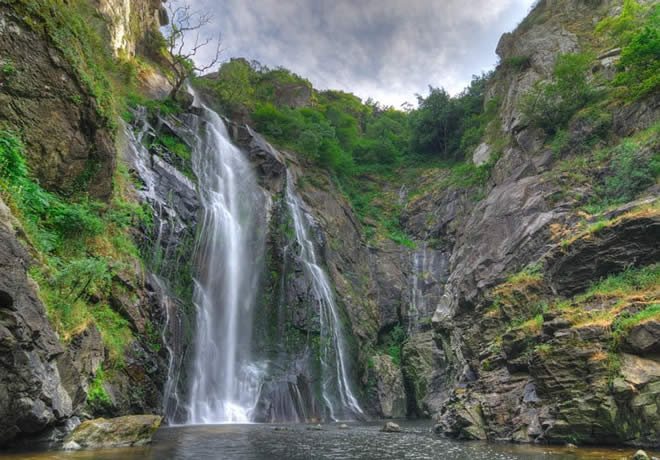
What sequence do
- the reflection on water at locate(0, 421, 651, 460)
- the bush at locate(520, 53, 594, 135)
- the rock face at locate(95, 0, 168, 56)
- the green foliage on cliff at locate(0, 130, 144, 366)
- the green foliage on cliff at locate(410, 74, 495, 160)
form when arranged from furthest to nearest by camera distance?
the green foliage on cliff at locate(410, 74, 495, 160) → the rock face at locate(95, 0, 168, 56) → the bush at locate(520, 53, 594, 135) → the green foliage on cliff at locate(0, 130, 144, 366) → the reflection on water at locate(0, 421, 651, 460)

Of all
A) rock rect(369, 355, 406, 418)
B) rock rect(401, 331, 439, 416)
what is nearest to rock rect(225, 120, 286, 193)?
rock rect(369, 355, 406, 418)

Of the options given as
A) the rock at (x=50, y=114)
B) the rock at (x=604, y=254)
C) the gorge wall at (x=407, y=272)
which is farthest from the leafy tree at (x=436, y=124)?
the rock at (x=50, y=114)

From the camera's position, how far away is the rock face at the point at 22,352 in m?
5.77

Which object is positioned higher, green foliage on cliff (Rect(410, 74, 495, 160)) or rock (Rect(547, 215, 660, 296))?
green foliage on cliff (Rect(410, 74, 495, 160))

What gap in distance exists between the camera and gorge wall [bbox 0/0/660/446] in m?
8.63

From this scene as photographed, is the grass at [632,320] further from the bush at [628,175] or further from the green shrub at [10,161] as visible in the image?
the green shrub at [10,161]

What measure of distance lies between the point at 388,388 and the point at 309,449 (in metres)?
14.8

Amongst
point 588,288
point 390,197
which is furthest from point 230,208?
point 390,197

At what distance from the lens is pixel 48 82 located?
34.7ft

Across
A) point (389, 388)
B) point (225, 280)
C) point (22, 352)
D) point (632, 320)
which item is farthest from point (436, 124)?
point (22, 352)

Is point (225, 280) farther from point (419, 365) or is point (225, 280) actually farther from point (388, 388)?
point (419, 365)

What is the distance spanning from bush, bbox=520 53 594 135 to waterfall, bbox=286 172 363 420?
1564 cm

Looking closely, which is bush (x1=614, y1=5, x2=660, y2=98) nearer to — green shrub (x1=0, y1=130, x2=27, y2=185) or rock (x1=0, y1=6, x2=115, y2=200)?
rock (x1=0, y1=6, x2=115, y2=200)

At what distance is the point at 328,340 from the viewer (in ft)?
71.7
